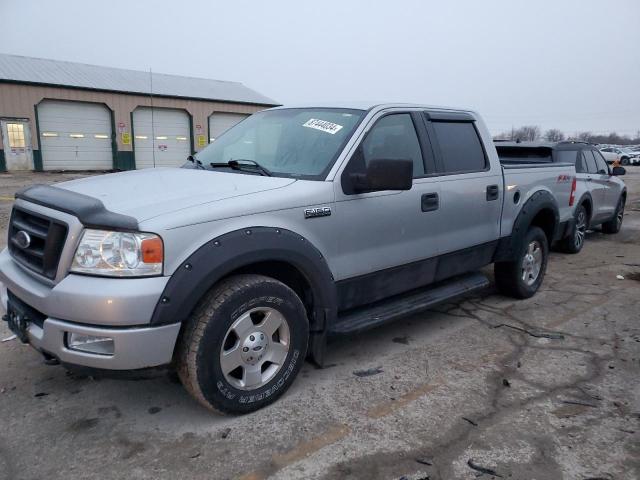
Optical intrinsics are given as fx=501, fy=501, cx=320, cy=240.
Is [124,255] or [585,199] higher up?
[124,255]

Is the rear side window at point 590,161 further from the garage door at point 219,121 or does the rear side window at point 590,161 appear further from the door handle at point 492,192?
the garage door at point 219,121

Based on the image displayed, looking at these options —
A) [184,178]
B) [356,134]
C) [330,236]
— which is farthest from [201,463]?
[356,134]

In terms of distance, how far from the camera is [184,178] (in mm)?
3379

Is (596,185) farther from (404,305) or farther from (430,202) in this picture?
(404,305)

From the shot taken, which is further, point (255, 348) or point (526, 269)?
point (526, 269)

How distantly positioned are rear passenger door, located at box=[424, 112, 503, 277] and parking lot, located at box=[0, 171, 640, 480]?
832 millimetres

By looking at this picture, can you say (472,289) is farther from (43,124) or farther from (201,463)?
(43,124)

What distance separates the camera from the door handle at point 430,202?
3834 millimetres

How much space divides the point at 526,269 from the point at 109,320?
4.32 meters

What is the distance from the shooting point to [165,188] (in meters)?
3.06

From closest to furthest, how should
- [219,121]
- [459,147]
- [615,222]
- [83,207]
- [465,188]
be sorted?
[83,207] → [465,188] → [459,147] → [615,222] → [219,121]

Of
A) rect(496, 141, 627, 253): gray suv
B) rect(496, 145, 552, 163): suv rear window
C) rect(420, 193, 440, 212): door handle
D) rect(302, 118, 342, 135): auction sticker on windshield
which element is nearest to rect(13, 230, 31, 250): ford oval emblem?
rect(302, 118, 342, 135): auction sticker on windshield

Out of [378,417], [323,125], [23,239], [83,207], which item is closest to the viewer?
[83,207]

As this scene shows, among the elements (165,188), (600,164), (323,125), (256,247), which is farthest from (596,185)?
(165,188)
